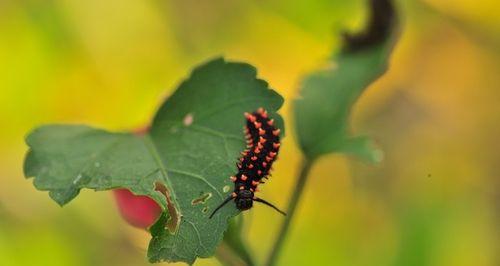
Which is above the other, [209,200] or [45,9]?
[209,200]

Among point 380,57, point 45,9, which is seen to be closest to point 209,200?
point 380,57

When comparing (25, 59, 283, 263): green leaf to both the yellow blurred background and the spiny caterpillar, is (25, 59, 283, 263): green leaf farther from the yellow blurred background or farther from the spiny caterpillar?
the yellow blurred background

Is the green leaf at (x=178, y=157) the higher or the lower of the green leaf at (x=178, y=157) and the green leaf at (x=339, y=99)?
the lower

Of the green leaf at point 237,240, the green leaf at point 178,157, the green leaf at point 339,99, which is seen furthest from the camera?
the green leaf at point 339,99

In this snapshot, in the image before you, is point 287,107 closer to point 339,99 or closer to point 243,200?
point 339,99

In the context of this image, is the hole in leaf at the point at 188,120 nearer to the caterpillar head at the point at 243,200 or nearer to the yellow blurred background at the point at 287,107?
the caterpillar head at the point at 243,200

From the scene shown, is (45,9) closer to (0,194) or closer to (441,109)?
(0,194)

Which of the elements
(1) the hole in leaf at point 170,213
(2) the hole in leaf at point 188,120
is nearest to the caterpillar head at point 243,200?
(1) the hole in leaf at point 170,213
